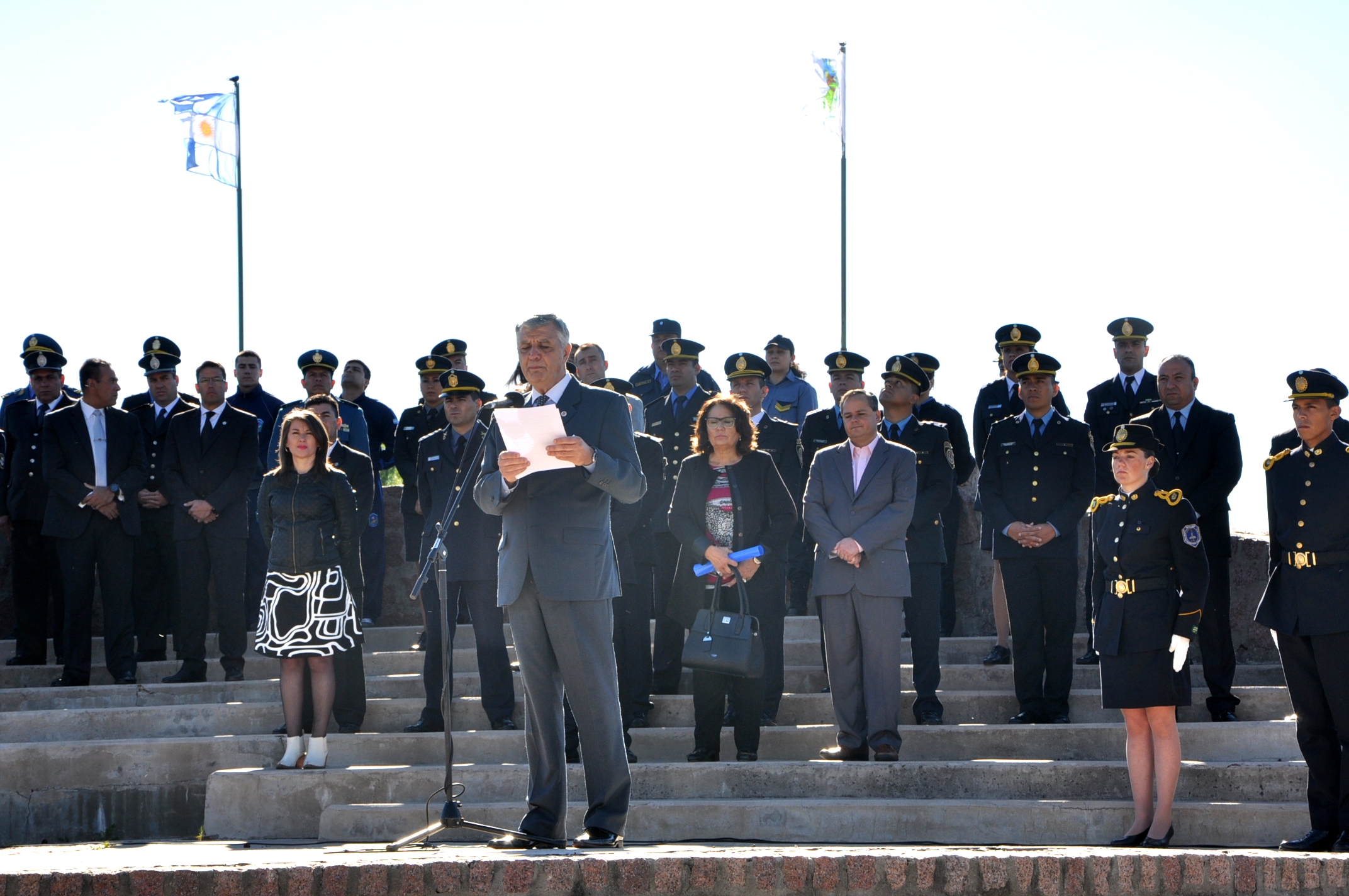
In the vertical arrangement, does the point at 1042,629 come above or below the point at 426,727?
Answer: above

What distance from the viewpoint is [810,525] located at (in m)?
6.97

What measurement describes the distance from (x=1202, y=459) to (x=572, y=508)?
4294mm

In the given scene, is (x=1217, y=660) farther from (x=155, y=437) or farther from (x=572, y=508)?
(x=155, y=437)

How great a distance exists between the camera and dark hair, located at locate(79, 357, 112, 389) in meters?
9.02

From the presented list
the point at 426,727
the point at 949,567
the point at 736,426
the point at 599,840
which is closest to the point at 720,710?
the point at 736,426

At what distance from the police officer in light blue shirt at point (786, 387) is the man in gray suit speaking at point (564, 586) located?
5266 mm

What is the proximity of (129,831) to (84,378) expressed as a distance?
11.1 ft

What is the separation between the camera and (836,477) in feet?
22.9

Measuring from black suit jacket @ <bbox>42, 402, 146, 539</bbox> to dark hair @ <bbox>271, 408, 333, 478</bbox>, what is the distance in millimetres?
2086

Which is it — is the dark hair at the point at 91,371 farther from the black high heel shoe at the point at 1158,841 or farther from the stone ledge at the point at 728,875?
the black high heel shoe at the point at 1158,841

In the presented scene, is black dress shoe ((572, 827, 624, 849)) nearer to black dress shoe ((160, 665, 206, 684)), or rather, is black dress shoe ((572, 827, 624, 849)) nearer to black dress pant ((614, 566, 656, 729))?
black dress pant ((614, 566, 656, 729))

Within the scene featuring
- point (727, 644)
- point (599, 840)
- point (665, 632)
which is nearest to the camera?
point (599, 840)

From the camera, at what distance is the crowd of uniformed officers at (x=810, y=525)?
576 cm

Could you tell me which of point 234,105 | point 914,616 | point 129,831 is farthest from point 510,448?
point 234,105
